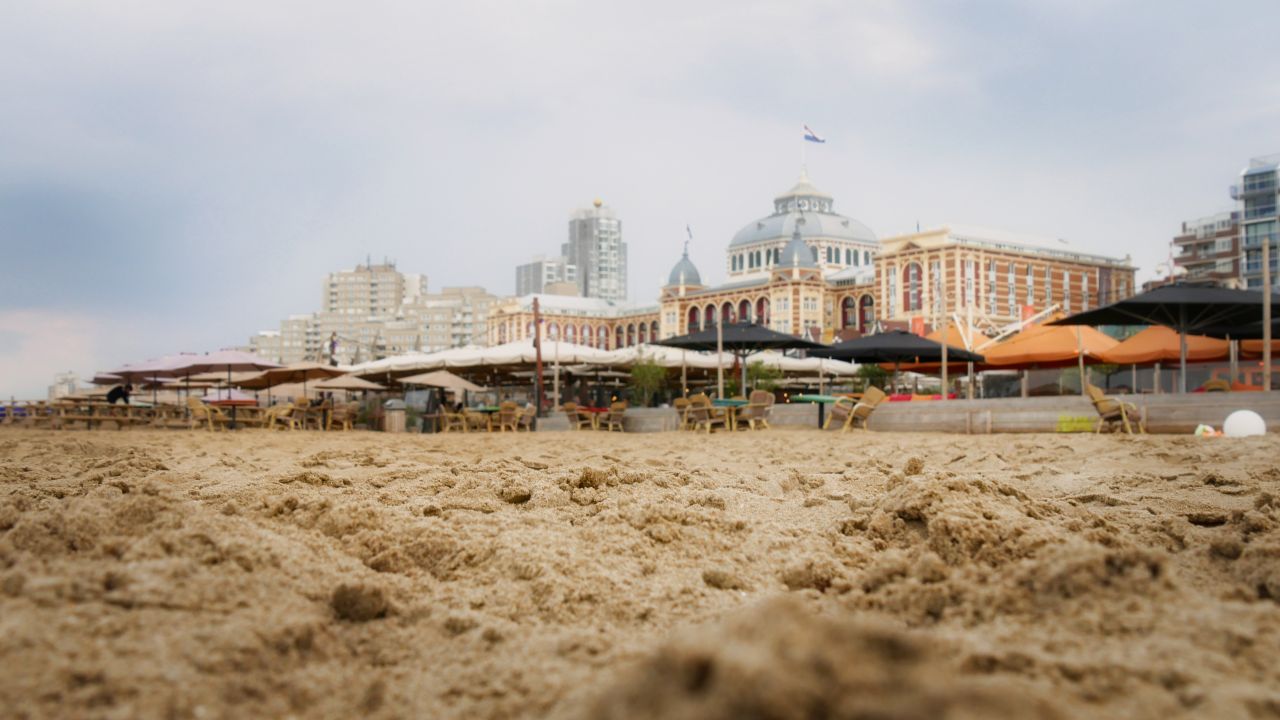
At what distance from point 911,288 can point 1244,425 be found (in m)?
50.8

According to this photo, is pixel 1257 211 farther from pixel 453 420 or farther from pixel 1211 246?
pixel 453 420

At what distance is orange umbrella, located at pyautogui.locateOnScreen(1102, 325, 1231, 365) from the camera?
60.7 ft

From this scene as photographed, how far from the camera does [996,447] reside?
27.3 feet

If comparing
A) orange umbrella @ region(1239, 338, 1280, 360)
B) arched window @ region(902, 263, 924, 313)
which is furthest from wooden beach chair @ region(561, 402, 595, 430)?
arched window @ region(902, 263, 924, 313)

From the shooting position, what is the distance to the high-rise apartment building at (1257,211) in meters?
67.4

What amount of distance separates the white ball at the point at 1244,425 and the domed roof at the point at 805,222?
232ft

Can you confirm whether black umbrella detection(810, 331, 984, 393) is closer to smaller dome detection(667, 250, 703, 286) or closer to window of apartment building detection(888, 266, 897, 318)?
window of apartment building detection(888, 266, 897, 318)

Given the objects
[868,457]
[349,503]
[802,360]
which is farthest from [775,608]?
[802,360]

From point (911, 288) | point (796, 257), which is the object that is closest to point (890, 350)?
point (911, 288)

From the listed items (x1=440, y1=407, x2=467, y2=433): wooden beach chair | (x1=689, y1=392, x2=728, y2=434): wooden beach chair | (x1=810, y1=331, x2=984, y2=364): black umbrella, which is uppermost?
(x1=810, y1=331, x2=984, y2=364): black umbrella

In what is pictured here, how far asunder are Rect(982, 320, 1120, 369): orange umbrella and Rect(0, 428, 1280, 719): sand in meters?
15.4

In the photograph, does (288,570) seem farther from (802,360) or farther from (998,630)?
(802,360)

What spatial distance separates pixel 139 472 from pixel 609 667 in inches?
166

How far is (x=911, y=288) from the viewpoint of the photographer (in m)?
58.6
